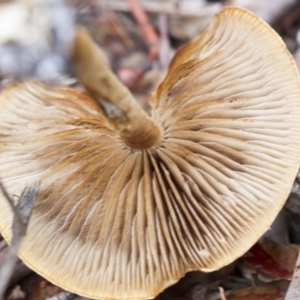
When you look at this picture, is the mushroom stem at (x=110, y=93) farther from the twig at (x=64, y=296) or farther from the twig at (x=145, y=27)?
the twig at (x=145, y=27)

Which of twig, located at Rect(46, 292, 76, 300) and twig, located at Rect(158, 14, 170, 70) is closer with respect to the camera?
twig, located at Rect(46, 292, 76, 300)

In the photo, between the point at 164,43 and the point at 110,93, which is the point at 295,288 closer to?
the point at 110,93

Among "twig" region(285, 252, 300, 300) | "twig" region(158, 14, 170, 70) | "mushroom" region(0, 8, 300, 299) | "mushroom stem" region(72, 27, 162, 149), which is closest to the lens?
"mushroom stem" region(72, 27, 162, 149)

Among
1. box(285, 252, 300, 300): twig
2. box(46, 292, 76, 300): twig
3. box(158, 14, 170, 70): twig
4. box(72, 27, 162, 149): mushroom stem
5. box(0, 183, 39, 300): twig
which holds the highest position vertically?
box(72, 27, 162, 149): mushroom stem

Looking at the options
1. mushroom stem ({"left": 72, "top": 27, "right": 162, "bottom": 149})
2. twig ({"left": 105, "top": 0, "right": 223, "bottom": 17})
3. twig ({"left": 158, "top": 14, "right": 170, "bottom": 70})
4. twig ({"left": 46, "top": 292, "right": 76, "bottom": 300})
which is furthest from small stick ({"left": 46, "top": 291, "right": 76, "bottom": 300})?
twig ({"left": 105, "top": 0, "right": 223, "bottom": 17})

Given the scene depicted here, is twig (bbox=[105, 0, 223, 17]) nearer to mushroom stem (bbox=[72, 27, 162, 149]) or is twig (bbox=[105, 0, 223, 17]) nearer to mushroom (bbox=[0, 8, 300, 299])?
mushroom (bbox=[0, 8, 300, 299])

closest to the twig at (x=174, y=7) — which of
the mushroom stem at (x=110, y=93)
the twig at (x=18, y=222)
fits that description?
the mushroom stem at (x=110, y=93)

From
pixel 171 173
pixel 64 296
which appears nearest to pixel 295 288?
pixel 171 173
